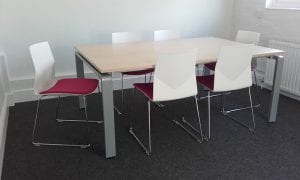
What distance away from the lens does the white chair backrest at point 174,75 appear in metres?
2.20

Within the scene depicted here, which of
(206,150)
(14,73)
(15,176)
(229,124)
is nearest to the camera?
(15,176)

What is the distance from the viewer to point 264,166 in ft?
7.42

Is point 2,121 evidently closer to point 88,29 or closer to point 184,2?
point 88,29

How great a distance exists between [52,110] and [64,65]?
0.74 metres

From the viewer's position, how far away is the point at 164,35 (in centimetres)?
374

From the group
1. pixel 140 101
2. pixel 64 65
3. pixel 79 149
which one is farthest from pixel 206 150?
pixel 64 65

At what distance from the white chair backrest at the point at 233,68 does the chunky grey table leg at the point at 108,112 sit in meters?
0.99

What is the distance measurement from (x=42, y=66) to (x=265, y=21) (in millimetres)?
3099

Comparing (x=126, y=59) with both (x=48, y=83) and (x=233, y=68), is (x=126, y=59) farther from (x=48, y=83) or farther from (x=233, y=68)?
(x=233, y=68)

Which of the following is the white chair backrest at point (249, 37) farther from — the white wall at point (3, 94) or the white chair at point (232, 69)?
the white wall at point (3, 94)

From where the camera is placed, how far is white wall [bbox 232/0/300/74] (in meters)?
3.56

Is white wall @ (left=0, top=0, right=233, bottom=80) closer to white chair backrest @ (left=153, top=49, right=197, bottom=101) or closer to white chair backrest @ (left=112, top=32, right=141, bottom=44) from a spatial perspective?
white chair backrest @ (left=112, top=32, right=141, bottom=44)

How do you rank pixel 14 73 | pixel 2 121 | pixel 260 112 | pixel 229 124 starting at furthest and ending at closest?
1. pixel 14 73
2. pixel 260 112
3. pixel 229 124
4. pixel 2 121

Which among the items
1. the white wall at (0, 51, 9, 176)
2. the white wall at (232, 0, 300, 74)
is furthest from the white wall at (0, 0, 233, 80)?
the white wall at (232, 0, 300, 74)
